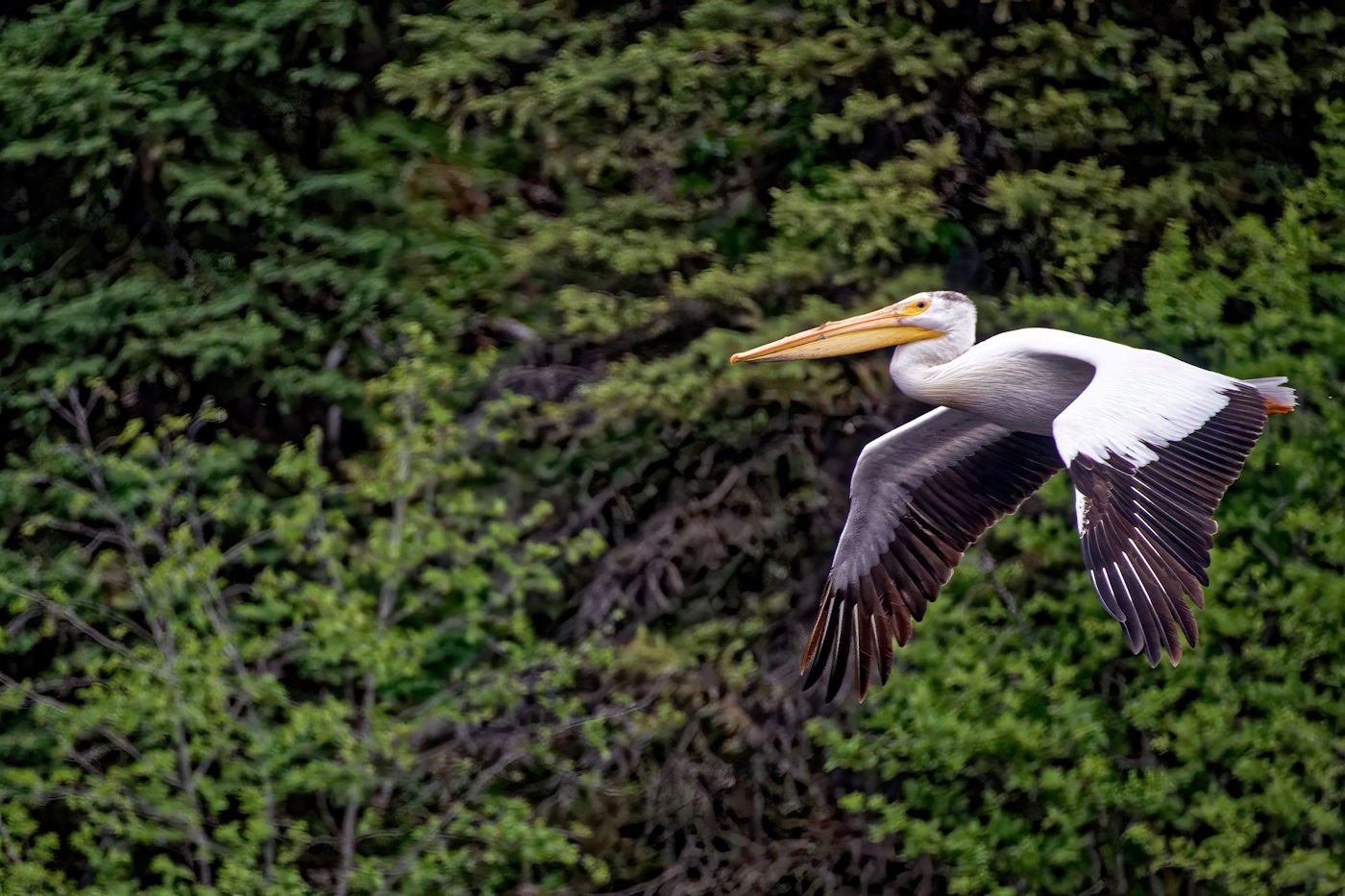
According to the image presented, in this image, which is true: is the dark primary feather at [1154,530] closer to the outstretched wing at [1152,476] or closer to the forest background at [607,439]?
the outstretched wing at [1152,476]

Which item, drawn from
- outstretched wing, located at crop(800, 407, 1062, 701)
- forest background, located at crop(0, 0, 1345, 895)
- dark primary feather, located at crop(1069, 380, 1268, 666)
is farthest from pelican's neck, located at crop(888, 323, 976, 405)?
forest background, located at crop(0, 0, 1345, 895)

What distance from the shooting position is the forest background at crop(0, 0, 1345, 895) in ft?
27.5

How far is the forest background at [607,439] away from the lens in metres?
8.38

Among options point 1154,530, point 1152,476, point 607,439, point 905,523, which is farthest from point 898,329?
point 607,439

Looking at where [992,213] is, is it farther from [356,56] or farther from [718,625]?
[356,56]

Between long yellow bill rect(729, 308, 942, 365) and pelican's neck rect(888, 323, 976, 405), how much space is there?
A: 57 mm

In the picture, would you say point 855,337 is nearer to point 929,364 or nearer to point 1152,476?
point 929,364

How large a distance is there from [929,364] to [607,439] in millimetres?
2968

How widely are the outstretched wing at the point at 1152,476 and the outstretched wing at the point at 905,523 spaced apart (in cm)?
87

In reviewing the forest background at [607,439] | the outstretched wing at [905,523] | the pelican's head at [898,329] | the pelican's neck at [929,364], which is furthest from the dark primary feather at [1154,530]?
the forest background at [607,439]

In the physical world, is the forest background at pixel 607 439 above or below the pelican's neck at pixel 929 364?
below

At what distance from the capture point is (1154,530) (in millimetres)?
5484

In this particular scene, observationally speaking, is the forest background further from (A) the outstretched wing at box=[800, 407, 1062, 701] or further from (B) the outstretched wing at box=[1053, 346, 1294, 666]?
(B) the outstretched wing at box=[1053, 346, 1294, 666]

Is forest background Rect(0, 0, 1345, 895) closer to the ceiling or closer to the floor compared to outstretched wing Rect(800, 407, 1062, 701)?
closer to the floor
